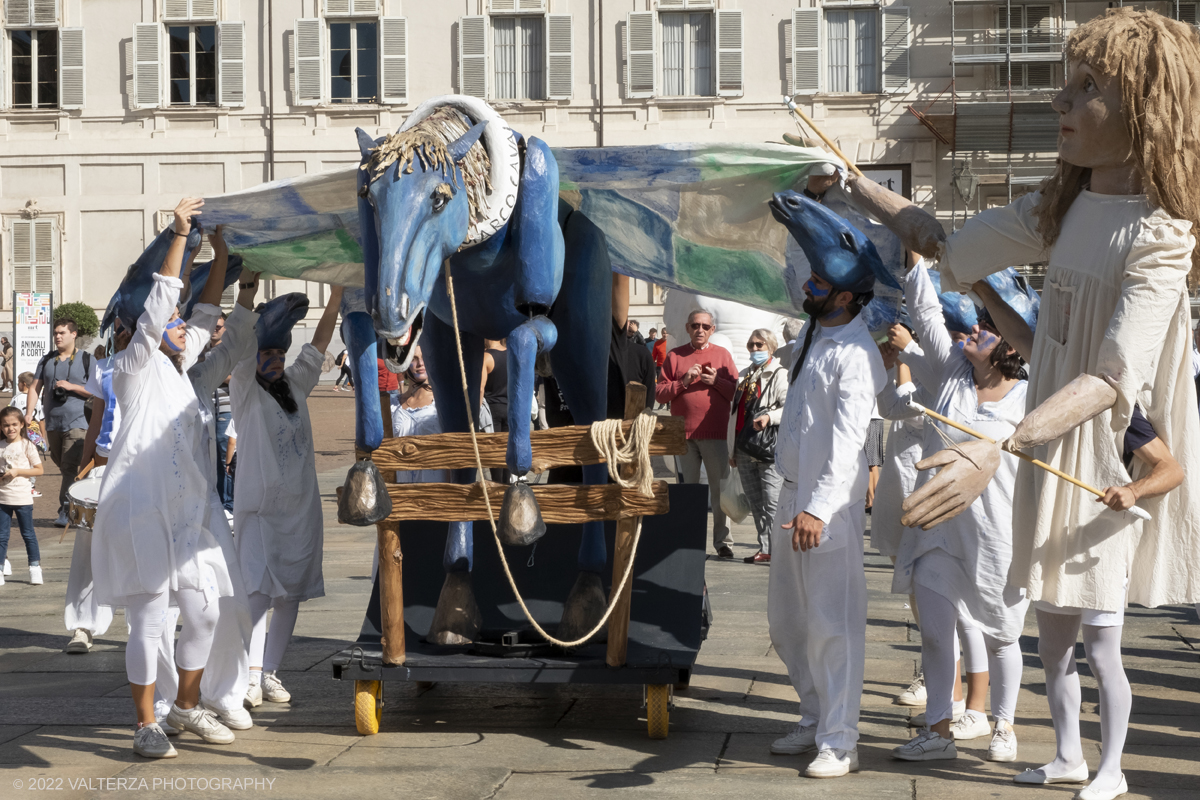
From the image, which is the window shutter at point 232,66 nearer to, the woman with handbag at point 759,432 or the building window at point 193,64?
the building window at point 193,64

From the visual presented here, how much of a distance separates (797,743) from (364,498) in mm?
1703

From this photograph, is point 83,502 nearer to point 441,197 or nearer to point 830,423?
point 441,197

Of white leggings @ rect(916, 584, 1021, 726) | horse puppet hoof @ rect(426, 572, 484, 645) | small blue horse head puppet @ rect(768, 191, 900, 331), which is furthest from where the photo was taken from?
horse puppet hoof @ rect(426, 572, 484, 645)

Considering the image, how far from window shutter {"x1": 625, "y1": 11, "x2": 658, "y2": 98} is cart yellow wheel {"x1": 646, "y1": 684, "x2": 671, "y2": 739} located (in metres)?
23.3

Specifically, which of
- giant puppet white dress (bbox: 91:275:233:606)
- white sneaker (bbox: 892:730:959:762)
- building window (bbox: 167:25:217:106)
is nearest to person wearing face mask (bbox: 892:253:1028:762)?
white sneaker (bbox: 892:730:959:762)

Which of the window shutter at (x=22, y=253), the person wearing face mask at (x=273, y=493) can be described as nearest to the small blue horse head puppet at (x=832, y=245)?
the person wearing face mask at (x=273, y=493)

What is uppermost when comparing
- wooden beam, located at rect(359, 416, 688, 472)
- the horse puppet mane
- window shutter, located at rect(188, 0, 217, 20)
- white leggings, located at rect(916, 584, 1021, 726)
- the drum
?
window shutter, located at rect(188, 0, 217, 20)

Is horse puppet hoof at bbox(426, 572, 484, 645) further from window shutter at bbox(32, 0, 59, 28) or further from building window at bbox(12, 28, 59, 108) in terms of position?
window shutter at bbox(32, 0, 59, 28)

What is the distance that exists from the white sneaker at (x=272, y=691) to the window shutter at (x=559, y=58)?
74.8 ft

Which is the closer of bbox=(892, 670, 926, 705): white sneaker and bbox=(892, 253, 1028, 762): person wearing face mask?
bbox=(892, 253, 1028, 762): person wearing face mask

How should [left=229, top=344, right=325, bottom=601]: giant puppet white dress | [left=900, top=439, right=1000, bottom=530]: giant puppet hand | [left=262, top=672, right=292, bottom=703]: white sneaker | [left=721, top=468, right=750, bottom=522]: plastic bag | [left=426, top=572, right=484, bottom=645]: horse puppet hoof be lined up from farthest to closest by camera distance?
[left=721, top=468, right=750, bottom=522]: plastic bag < [left=262, top=672, right=292, bottom=703]: white sneaker < [left=229, top=344, right=325, bottom=601]: giant puppet white dress < [left=426, top=572, right=484, bottom=645]: horse puppet hoof < [left=900, top=439, right=1000, bottom=530]: giant puppet hand

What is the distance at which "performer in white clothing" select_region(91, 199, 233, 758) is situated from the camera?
4.54 metres

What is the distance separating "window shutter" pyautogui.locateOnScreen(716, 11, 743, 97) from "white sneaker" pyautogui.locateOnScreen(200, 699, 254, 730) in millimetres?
23324

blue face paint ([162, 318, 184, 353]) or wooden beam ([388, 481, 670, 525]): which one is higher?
blue face paint ([162, 318, 184, 353])
